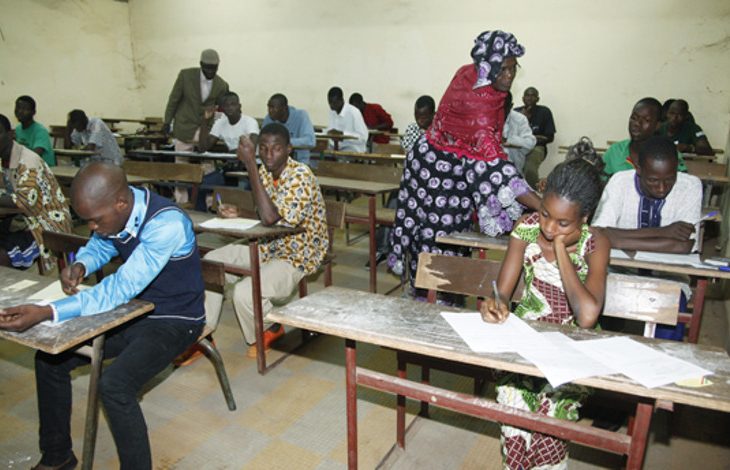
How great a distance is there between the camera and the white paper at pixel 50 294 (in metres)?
1.77

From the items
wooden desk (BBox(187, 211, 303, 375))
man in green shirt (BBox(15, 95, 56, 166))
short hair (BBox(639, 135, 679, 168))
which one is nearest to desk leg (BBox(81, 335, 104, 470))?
wooden desk (BBox(187, 211, 303, 375))

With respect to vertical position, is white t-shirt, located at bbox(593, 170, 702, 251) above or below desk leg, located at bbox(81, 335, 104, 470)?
above

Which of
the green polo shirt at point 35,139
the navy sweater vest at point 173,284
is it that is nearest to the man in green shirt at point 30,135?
the green polo shirt at point 35,139

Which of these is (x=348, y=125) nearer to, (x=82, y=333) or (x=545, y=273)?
(x=545, y=273)

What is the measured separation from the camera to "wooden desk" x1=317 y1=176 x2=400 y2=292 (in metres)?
3.88

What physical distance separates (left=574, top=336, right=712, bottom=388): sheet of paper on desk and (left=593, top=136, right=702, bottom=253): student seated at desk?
1216 millimetres

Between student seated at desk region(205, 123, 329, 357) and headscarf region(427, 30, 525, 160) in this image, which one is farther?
student seated at desk region(205, 123, 329, 357)

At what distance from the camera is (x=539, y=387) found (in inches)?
66.1

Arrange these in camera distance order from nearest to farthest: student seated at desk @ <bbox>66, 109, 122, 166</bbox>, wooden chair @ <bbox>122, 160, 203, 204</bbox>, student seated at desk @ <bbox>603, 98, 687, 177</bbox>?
student seated at desk @ <bbox>603, 98, 687, 177</bbox>
wooden chair @ <bbox>122, 160, 203, 204</bbox>
student seated at desk @ <bbox>66, 109, 122, 166</bbox>

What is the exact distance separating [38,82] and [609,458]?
10.7m

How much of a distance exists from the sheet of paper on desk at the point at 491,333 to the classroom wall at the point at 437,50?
22.9 ft

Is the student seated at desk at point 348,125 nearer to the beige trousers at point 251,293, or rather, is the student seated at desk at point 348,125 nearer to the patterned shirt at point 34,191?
the patterned shirt at point 34,191

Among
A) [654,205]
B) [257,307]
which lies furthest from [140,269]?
[654,205]

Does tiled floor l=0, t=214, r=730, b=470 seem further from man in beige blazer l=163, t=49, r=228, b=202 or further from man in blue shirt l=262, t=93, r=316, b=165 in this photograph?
man in beige blazer l=163, t=49, r=228, b=202
